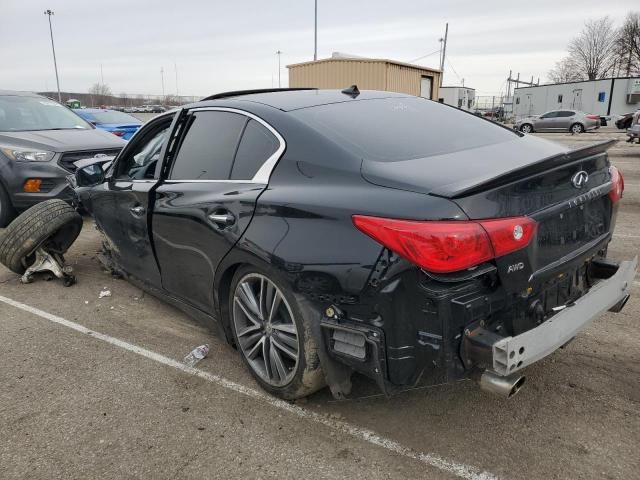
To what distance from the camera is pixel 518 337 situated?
85.2 inches

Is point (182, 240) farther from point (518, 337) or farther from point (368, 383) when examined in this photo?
point (518, 337)

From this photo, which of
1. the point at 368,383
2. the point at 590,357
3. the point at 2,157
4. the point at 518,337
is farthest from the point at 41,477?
the point at 2,157

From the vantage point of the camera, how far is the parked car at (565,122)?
2875 centimetres

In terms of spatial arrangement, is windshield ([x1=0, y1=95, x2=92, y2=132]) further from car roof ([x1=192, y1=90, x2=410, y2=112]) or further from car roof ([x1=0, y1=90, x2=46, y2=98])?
car roof ([x1=192, y1=90, x2=410, y2=112])

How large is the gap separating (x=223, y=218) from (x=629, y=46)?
63294 mm

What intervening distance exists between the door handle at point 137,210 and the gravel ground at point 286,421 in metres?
0.92

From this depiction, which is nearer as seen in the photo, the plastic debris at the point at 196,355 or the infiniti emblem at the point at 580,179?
the infiniti emblem at the point at 580,179

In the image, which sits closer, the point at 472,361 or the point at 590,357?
the point at 472,361

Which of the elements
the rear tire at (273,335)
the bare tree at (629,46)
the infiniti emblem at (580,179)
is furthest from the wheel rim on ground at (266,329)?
the bare tree at (629,46)

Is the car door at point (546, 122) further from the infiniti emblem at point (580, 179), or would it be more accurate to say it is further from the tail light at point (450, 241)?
the tail light at point (450, 241)

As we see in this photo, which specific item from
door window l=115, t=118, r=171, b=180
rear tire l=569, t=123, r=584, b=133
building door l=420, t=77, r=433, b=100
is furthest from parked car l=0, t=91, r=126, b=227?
rear tire l=569, t=123, r=584, b=133

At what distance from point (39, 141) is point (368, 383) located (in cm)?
604

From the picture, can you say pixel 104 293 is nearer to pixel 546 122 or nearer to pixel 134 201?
pixel 134 201

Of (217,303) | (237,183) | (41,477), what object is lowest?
(41,477)
